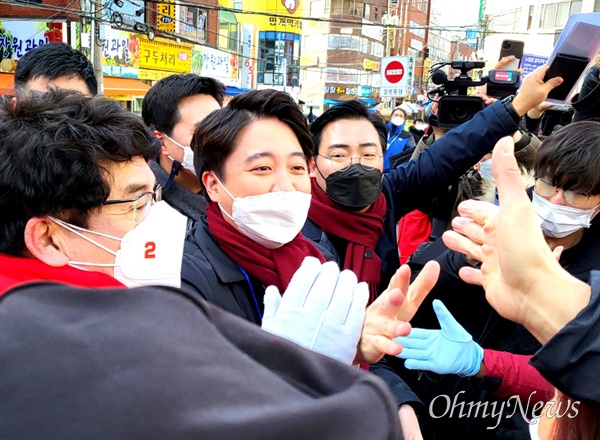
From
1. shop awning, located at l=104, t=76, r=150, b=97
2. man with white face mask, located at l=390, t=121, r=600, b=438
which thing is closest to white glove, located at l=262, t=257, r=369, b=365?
man with white face mask, located at l=390, t=121, r=600, b=438

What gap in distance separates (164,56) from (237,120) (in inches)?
764

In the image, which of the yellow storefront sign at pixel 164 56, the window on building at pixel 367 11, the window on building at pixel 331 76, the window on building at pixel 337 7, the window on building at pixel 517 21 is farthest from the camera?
the window on building at pixel 367 11

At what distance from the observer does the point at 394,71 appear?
1304cm

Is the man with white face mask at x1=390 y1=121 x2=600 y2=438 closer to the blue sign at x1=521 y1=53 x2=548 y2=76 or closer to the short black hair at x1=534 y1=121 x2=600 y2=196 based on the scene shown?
the short black hair at x1=534 y1=121 x2=600 y2=196

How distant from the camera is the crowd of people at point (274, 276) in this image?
60 centimetres

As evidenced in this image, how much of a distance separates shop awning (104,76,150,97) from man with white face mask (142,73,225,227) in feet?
43.0

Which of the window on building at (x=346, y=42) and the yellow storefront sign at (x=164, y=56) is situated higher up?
the window on building at (x=346, y=42)

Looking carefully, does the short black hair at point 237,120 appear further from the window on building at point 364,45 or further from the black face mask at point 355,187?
the window on building at point 364,45

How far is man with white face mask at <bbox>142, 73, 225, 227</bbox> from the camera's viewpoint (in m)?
3.06

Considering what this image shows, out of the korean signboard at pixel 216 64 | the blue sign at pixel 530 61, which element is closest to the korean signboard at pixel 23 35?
the korean signboard at pixel 216 64

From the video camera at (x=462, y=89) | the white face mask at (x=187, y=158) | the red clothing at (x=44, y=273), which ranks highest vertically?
the video camera at (x=462, y=89)

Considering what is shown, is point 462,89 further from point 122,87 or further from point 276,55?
point 276,55

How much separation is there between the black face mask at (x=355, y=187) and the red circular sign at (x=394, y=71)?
11.0 meters

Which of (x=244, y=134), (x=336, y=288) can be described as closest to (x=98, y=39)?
(x=244, y=134)
